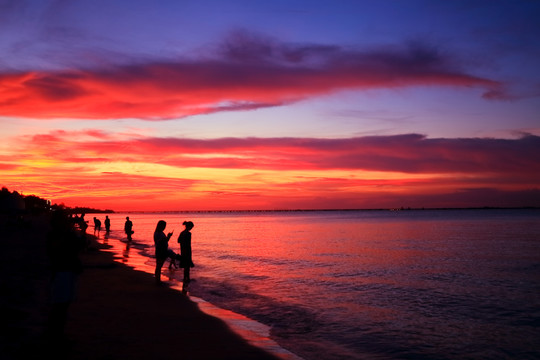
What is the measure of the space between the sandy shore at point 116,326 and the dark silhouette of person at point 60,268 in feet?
1.83

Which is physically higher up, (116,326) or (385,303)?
(116,326)

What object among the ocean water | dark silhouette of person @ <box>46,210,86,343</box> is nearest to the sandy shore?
dark silhouette of person @ <box>46,210,86,343</box>

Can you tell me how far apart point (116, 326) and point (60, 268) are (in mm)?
2848

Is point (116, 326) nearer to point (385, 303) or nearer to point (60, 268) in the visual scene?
point (60, 268)

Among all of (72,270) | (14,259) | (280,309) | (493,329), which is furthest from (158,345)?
(14,259)

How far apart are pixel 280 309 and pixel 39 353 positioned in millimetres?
8845

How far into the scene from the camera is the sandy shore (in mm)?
7848

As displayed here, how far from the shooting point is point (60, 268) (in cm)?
759

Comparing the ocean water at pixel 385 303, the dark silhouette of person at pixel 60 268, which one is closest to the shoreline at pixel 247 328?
the ocean water at pixel 385 303

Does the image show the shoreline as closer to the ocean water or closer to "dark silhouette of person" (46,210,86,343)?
the ocean water

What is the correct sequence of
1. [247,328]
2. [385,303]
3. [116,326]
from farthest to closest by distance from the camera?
[385,303], [247,328], [116,326]

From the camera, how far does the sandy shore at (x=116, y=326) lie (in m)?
7.85

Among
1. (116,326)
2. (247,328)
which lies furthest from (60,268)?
(247,328)

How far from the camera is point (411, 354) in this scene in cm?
1011
